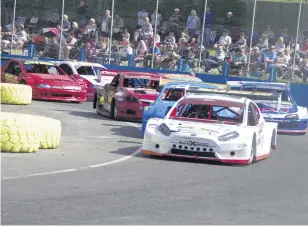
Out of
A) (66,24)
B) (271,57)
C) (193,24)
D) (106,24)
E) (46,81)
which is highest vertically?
(193,24)

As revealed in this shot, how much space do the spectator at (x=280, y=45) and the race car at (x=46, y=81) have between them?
274 inches

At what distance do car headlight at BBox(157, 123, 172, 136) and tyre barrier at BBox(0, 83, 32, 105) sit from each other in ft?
34.6

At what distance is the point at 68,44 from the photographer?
116 feet

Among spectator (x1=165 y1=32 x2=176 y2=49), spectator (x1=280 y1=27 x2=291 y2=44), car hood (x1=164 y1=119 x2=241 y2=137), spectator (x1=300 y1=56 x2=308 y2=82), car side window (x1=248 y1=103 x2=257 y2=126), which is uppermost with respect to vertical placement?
spectator (x1=280 y1=27 x2=291 y2=44)

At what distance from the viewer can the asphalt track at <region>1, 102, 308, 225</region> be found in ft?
28.9

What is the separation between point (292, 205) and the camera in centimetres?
1019

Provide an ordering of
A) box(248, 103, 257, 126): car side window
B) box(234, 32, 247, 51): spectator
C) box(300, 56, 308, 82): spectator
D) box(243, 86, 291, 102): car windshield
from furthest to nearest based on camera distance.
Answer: box(234, 32, 247, 51): spectator < box(300, 56, 308, 82): spectator < box(243, 86, 291, 102): car windshield < box(248, 103, 257, 126): car side window

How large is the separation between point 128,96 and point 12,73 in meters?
7.36

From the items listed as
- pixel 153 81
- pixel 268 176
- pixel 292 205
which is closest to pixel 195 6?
pixel 153 81

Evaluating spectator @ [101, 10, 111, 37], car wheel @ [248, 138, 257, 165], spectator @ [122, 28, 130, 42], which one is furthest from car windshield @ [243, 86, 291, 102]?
spectator @ [101, 10, 111, 37]

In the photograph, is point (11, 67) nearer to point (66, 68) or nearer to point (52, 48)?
point (66, 68)

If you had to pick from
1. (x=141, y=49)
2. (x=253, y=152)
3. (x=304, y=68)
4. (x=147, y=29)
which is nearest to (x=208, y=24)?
(x=147, y=29)

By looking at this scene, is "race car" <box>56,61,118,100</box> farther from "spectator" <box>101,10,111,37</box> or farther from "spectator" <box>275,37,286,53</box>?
"spectator" <box>275,37,286,53</box>

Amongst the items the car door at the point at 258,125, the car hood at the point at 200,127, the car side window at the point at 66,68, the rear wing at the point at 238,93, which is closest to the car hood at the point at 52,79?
the car side window at the point at 66,68
